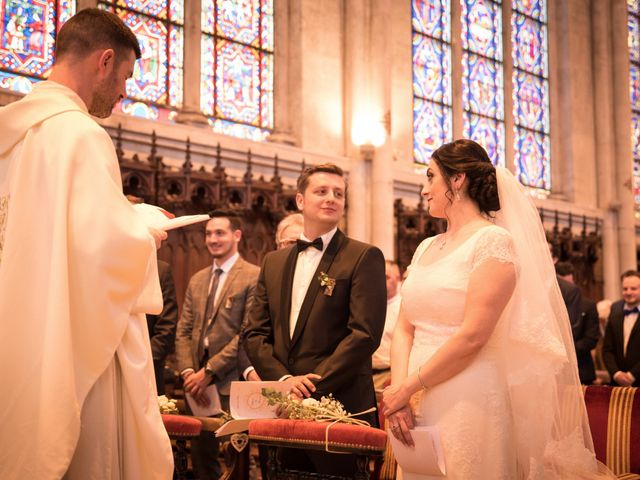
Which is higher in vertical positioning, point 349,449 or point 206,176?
point 206,176

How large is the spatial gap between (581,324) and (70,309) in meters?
6.26

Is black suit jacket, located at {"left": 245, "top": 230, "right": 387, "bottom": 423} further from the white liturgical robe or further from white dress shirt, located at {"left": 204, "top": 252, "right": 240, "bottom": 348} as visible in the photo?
white dress shirt, located at {"left": 204, "top": 252, "right": 240, "bottom": 348}

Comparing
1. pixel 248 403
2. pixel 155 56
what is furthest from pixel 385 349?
pixel 155 56

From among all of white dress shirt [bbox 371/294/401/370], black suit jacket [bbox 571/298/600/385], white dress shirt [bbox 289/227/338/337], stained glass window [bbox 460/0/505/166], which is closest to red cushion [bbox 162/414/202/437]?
white dress shirt [bbox 289/227/338/337]

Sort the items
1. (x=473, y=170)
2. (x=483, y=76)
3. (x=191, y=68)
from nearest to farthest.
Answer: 1. (x=473, y=170)
2. (x=191, y=68)
3. (x=483, y=76)

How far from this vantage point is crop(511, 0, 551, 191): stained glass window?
14367 millimetres

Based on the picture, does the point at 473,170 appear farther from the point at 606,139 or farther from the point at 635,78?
the point at 635,78

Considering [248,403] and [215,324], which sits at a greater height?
[215,324]

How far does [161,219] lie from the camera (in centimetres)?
290

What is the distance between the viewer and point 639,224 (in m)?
15.3

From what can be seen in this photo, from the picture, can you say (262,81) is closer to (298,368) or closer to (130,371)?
(298,368)

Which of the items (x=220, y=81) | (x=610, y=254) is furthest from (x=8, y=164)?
(x=610, y=254)

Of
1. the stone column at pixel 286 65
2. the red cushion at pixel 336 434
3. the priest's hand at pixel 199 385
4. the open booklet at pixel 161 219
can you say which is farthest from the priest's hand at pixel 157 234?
the stone column at pixel 286 65

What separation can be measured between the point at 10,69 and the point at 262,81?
3542 millimetres
